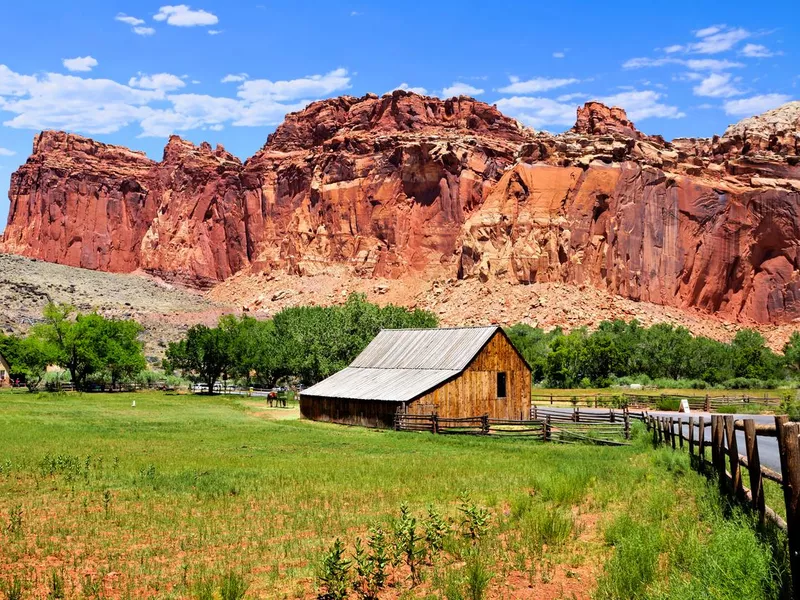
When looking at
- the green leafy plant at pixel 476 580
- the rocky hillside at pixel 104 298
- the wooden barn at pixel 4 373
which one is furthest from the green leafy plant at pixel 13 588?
the rocky hillside at pixel 104 298

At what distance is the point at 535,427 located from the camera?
3409 centimetres

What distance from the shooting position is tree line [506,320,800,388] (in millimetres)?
74750

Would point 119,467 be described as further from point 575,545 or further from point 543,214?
point 543,214

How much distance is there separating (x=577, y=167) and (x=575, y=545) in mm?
104188

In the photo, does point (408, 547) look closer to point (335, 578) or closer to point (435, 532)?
point (435, 532)

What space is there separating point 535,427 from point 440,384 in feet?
14.3

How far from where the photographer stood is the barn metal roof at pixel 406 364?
36.2 meters

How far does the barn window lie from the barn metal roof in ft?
6.46

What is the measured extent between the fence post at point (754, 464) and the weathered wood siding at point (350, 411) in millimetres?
25035

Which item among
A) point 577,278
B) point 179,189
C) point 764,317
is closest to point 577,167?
point 577,278

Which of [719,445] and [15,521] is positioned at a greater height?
[719,445]

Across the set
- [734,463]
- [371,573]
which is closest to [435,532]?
[371,573]

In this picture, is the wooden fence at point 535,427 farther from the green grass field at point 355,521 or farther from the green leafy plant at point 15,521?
the green leafy plant at point 15,521

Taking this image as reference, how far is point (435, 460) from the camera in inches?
892
